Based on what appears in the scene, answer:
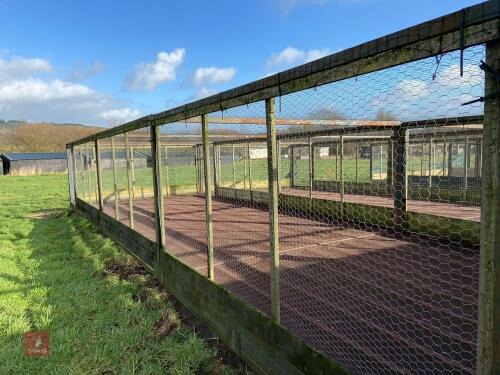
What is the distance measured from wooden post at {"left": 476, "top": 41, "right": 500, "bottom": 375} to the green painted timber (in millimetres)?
765

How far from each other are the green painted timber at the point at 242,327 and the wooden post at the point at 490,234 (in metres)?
0.76

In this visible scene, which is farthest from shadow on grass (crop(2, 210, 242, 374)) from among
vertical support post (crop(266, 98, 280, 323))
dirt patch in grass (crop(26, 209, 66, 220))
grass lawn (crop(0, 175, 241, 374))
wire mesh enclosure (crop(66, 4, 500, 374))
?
dirt patch in grass (crop(26, 209, 66, 220))

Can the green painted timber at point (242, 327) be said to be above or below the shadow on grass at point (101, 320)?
above

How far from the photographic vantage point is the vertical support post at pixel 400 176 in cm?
557

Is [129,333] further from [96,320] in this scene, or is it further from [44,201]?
[44,201]

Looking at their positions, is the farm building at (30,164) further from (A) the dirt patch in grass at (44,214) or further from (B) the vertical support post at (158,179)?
(B) the vertical support post at (158,179)

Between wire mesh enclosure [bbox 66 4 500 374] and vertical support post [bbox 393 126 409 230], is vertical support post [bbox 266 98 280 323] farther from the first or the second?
vertical support post [bbox 393 126 409 230]

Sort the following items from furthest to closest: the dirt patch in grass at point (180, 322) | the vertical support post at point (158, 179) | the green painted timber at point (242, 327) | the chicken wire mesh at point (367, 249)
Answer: the vertical support post at point (158, 179)
the dirt patch in grass at point (180, 322)
the green painted timber at point (242, 327)
the chicken wire mesh at point (367, 249)

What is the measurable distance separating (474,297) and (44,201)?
13810 millimetres

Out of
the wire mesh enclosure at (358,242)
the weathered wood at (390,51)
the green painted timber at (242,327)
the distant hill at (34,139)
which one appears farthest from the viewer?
the distant hill at (34,139)

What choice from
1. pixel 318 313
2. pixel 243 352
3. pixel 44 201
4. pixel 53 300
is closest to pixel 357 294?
pixel 318 313

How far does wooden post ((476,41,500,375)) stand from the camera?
1.22 metres

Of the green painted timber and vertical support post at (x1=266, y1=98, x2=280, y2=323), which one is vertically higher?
vertical support post at (x1=266, y1=98, x2=280, y2=323)

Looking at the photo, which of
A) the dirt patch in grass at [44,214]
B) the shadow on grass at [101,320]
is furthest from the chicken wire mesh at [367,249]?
the dirt patch in grass at [44,214]
